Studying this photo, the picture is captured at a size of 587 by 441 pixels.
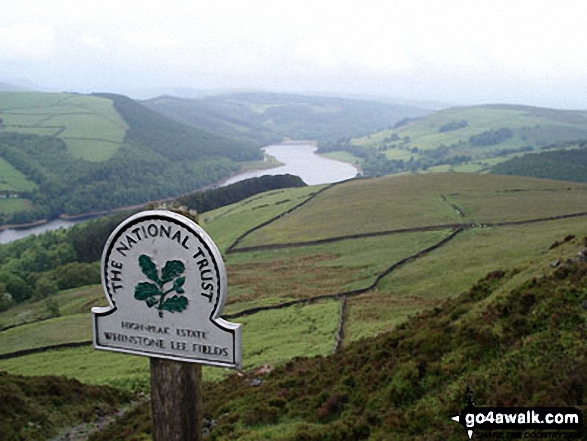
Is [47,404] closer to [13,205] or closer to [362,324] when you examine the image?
[362,324]

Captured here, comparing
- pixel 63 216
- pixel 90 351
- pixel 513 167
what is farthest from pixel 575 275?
pixel 63 216

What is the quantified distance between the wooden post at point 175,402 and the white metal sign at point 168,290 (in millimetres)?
200

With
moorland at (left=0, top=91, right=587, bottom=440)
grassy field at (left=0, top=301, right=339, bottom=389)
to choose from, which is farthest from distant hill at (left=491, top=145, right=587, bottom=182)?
grassy field at (left=0, top=301, right=339, bottom=389)

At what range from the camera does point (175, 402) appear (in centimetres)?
759

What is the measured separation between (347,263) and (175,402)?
48.7 metres

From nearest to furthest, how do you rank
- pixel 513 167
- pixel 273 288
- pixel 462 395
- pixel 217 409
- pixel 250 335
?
pixel 462 395, pixel 217 409, pixel 250 335, pixel 273 288, pixel 513 167

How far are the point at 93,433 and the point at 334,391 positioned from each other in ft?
30.0

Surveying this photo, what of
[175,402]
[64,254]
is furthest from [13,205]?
[175,402]

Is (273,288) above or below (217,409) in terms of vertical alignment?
below

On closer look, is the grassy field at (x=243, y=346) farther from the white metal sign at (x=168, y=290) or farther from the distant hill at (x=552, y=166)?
the distant hill at (x=552, y=166)

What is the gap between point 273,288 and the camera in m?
48.8

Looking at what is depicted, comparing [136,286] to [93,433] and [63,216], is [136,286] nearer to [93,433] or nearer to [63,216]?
[93,433]

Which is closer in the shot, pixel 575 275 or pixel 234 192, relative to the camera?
pixel 575 275

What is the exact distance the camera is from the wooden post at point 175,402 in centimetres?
761
